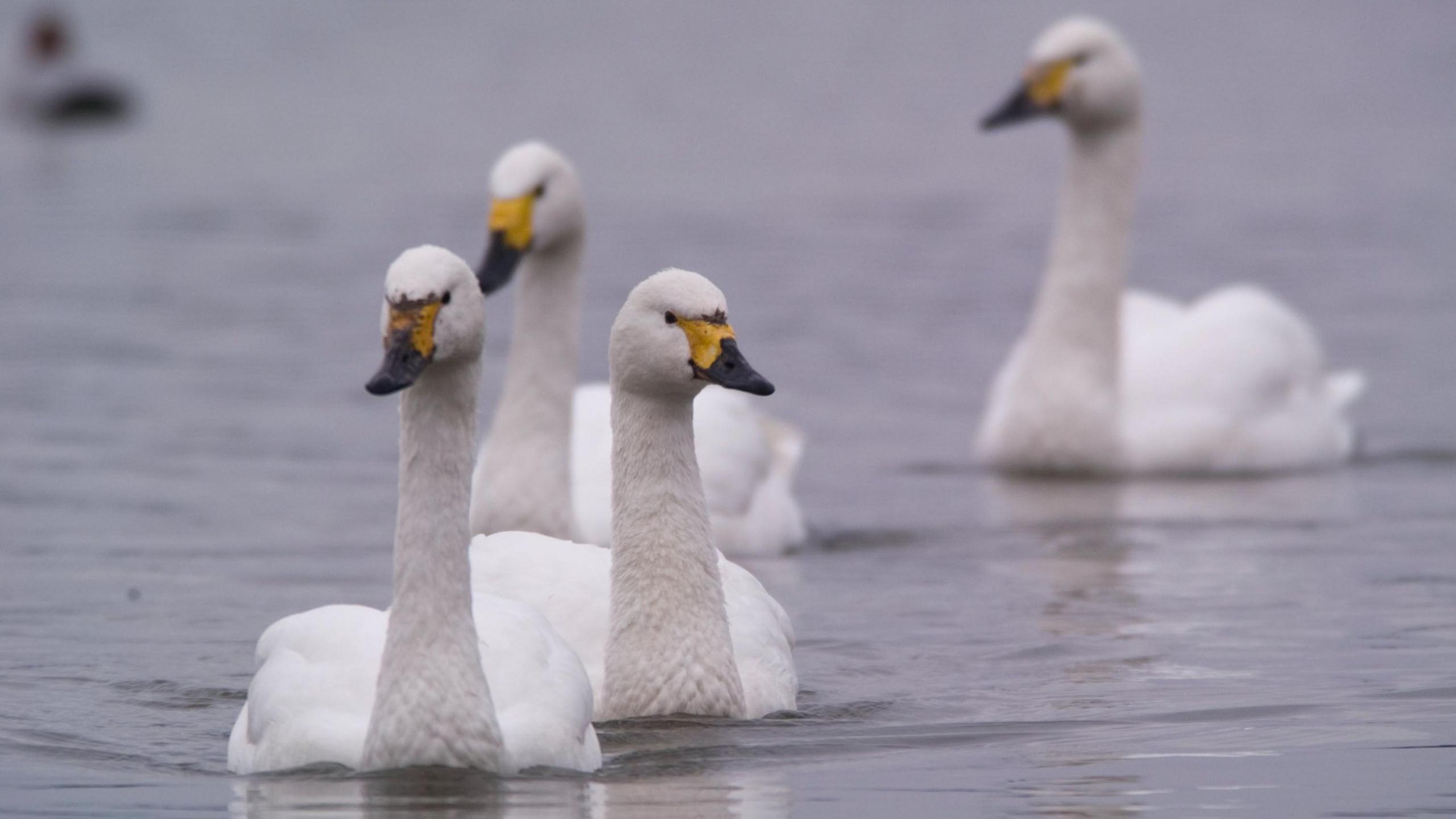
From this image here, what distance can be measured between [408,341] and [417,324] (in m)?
0.05

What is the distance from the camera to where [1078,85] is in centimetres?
1486

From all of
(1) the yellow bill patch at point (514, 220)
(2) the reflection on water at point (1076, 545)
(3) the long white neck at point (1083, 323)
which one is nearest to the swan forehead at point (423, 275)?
(2) the reflection on water at point (1076, 545)

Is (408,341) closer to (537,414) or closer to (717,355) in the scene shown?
(717,355)

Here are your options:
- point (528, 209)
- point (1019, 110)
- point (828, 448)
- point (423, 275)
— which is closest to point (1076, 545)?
point (528, 209)

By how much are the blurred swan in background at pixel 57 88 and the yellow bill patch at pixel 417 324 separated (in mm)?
34296

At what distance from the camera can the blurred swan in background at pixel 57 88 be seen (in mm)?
40062

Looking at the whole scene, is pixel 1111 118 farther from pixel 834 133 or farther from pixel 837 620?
pixel 834 133

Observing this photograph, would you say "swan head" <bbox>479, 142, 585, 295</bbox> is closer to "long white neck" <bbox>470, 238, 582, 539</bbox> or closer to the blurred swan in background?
"long white neck" <bbox>470, 238, 582, 539</bbox>

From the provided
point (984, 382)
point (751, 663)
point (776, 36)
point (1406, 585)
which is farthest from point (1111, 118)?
point (776, 36)

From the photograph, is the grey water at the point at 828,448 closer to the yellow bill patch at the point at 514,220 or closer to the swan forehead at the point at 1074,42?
the yellow bill patch at the point at 514,220

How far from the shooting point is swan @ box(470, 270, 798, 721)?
790 cm

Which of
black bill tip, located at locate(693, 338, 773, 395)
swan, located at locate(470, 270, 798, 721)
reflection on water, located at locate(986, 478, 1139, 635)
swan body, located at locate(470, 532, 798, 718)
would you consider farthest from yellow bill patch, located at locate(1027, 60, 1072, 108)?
black bill tip, located at locate(693, 338, 773, 395)

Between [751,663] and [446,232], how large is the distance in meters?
16.8

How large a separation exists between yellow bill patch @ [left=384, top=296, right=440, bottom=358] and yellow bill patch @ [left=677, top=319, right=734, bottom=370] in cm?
122
